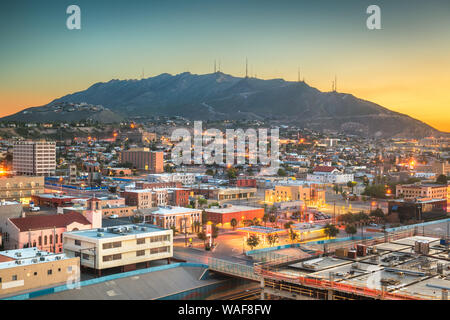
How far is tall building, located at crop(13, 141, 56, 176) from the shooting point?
5397 centimetres

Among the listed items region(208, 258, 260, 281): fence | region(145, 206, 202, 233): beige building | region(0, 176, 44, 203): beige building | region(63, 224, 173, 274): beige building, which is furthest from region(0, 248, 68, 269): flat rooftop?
region(0, 176, 44, 203): beige building

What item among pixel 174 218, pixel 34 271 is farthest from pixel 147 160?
pixel 34 271

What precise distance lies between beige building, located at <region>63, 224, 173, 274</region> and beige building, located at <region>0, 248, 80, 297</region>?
140cm

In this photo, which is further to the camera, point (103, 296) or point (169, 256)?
point (169, 256)

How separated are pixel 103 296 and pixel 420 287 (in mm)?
8152

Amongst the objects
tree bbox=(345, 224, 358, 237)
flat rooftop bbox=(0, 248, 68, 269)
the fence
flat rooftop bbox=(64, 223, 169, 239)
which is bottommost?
tree bbox=(345, 224, 358, 237)

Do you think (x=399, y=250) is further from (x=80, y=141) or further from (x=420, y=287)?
(x=80, y=141)

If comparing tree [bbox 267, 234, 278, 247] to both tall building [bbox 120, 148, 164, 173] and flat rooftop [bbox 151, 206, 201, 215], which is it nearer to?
flat rooftop [bbox 151, 206, 201, 215]

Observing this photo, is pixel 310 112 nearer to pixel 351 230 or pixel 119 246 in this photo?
pixel 351 230

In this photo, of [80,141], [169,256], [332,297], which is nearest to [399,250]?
[332,297]

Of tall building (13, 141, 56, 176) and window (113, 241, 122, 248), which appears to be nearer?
window (113, 241, 122, 248)

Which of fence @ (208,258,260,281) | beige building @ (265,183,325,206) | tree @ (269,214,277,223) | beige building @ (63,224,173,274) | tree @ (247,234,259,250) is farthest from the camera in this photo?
beige building @ (265,183,325,206)

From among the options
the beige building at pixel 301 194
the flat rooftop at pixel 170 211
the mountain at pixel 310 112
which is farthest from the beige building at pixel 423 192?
the mountain at pixel 310 112

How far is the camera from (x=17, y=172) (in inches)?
2191
